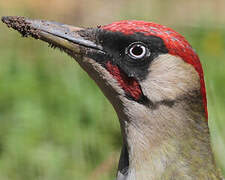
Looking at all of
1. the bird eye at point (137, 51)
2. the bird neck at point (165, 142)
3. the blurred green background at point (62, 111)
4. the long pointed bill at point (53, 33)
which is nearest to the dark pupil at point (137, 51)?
the bird eye at point (137, 51)

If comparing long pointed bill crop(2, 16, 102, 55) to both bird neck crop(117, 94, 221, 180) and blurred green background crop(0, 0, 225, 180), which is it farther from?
blurred green background crop(0, 0, 225, 180)

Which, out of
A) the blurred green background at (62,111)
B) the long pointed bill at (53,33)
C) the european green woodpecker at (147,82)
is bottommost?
the blurred green background at (62,111)

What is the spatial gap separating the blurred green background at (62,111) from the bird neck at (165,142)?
1.03m

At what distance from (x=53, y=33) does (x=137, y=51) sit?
1.72ft

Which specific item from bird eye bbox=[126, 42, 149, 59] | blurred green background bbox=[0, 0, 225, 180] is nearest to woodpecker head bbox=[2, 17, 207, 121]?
bird eye bbox=[126, 42, 149, 59]

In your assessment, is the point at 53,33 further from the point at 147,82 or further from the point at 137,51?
the point at 147,82

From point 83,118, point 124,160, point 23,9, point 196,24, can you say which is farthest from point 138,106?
point 23,9

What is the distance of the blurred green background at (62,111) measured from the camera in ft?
17.4

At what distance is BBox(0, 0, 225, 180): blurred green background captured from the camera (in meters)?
5.29

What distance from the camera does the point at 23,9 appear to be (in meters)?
9.23

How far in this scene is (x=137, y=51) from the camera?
3670 mm

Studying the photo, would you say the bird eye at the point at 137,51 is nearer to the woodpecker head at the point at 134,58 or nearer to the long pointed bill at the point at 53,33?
the woodpecker head at the point at 134,58

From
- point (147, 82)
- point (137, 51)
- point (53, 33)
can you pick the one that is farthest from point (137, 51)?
point (53, 33)

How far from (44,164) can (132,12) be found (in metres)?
3.67
